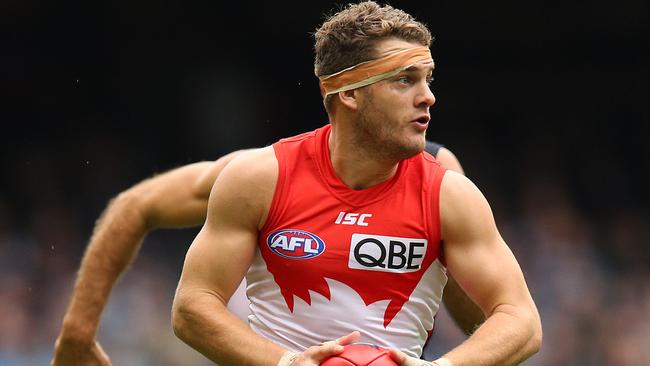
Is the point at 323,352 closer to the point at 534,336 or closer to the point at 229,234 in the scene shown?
the point at 229,234

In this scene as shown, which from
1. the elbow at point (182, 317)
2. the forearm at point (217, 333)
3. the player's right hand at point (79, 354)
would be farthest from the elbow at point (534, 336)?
the player's right hand at point (79, 354)

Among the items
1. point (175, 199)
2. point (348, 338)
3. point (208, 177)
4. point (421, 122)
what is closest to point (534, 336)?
point (348, 338)

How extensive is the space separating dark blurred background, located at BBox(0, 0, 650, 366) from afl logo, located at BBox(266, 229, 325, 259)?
7879mm

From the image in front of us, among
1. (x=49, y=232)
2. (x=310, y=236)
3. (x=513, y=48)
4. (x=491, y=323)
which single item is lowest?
(x=49, y=232)

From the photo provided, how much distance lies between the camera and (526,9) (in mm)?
13586

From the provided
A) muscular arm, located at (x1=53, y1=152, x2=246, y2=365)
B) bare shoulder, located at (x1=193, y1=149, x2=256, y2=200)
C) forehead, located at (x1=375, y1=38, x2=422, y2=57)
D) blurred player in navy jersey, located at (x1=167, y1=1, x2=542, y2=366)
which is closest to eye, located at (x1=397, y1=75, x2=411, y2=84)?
blurred player in navy jersey, located at (x1=167, y1=1, x2=542, y2=366)

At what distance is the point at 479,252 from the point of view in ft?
16.8

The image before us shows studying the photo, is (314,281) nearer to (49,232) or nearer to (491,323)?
(491,323)

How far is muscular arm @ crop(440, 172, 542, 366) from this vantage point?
5039mm

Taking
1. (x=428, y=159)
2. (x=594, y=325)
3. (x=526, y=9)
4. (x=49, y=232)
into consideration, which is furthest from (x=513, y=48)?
(x=428, y=159)

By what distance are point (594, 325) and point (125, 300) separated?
15.1 feet

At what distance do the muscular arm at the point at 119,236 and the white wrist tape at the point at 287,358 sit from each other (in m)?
1.96

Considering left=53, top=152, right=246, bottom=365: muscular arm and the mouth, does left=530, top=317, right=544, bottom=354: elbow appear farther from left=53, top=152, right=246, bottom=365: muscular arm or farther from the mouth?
left=53, top=152, right=246, bottom=365: muscular arm

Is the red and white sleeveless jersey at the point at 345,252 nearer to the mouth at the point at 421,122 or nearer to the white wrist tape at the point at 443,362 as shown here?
the mouth at the point at 421,122
